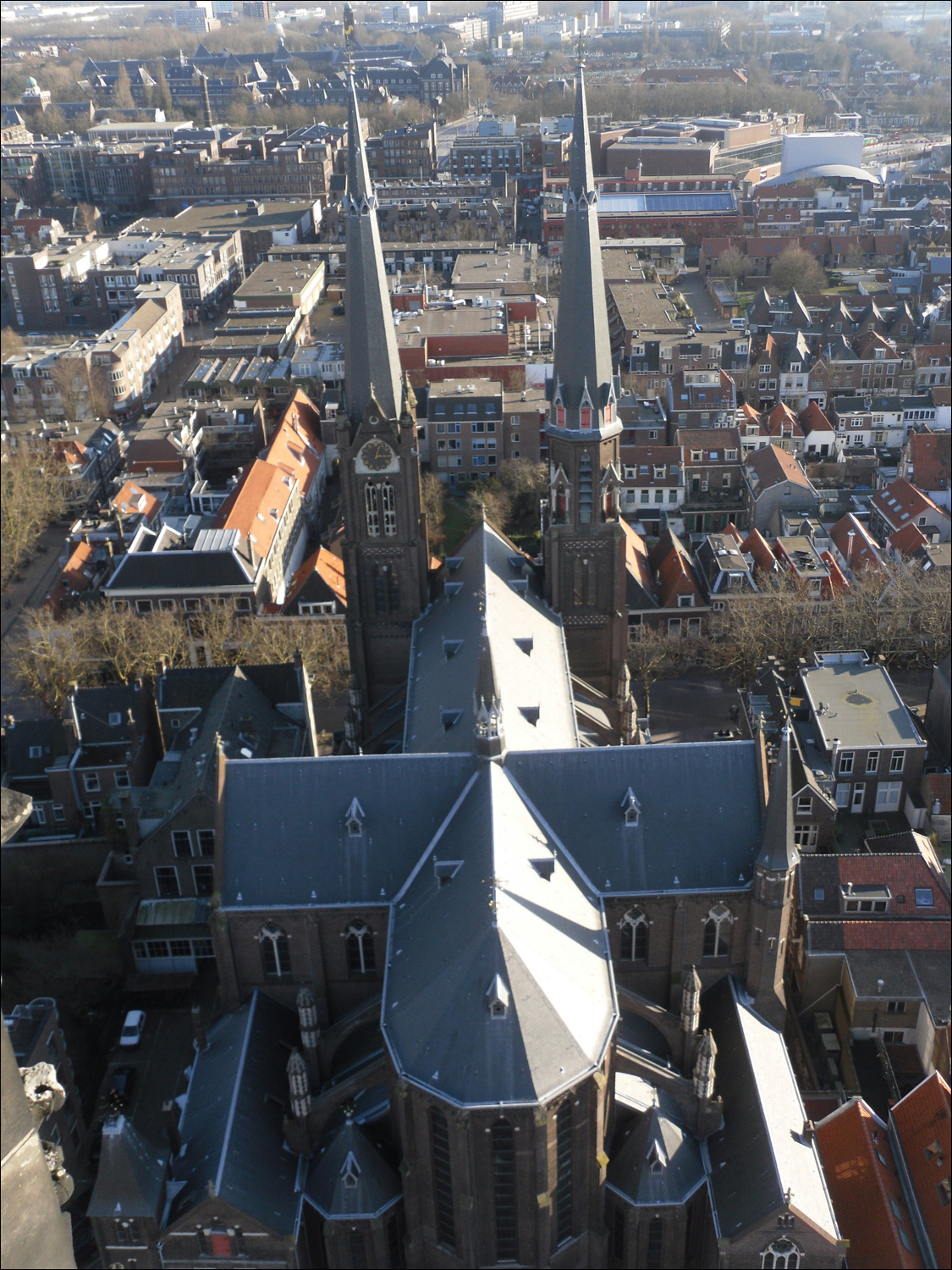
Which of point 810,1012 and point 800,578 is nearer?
point 810,1012

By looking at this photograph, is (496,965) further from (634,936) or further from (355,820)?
(634,936)

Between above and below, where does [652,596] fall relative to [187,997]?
above

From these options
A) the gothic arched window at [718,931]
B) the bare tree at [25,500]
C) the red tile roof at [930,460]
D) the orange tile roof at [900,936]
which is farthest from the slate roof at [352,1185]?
the red tile roof at [930,460]

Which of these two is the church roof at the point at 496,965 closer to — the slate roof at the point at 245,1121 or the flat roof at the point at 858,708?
the slate roof at the point at 245,1121

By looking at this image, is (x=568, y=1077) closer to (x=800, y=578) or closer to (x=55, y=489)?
(x=800, y=578)

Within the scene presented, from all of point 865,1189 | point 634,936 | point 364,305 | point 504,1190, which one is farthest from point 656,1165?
point 364,305

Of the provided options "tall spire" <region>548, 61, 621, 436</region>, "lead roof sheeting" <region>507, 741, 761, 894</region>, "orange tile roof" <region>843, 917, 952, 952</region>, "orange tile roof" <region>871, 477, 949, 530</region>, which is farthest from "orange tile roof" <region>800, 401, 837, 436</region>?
"lead roof sheeting" <region>507, 741, 761, 894</region>

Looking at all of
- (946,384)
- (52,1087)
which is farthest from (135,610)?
(946,384)

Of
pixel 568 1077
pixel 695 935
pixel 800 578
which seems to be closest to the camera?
pixel 568 1077
